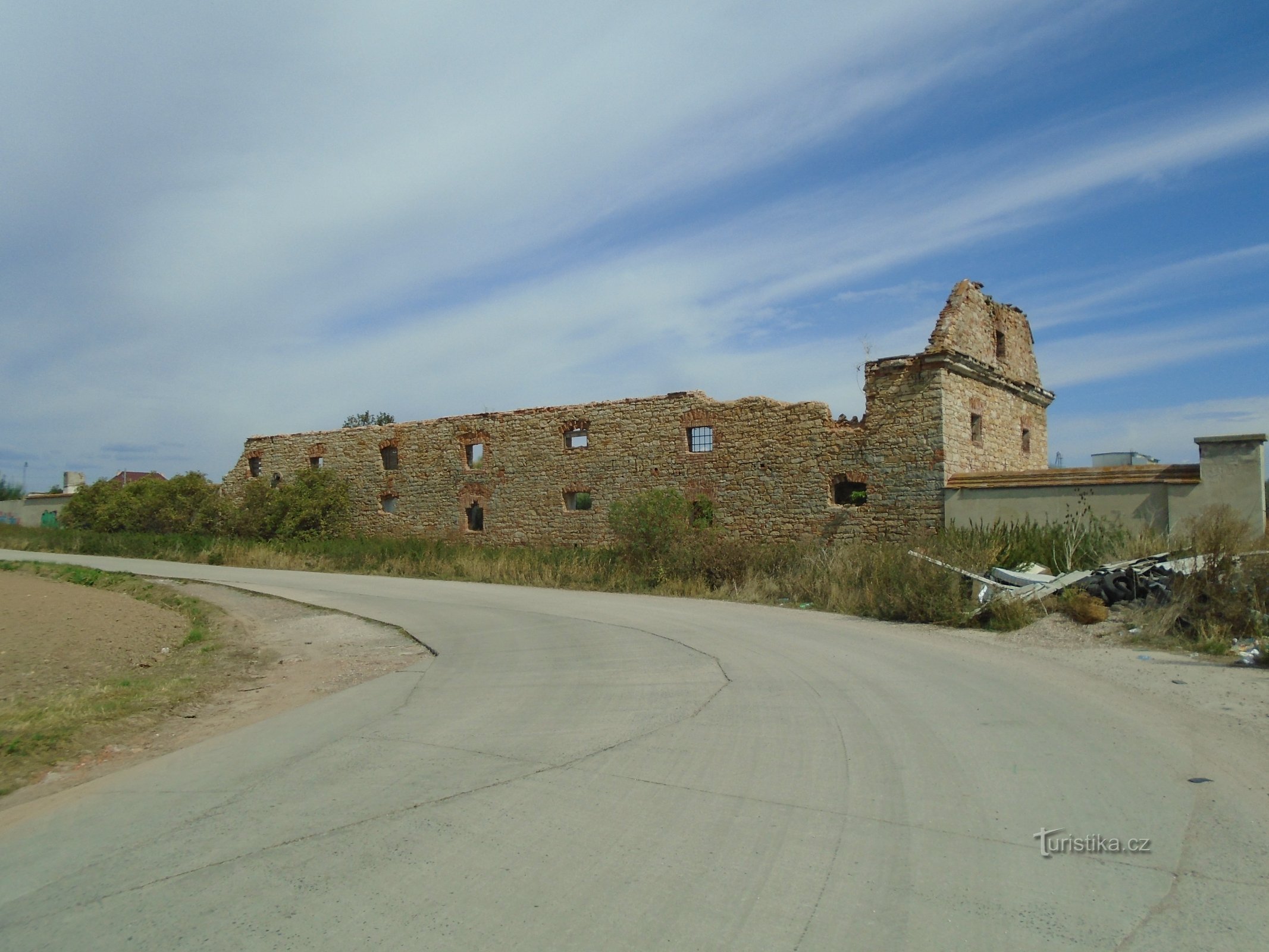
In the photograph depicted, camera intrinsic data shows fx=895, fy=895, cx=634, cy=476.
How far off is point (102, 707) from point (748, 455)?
1796 centimetres

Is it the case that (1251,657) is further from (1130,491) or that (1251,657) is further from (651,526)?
(651,526)

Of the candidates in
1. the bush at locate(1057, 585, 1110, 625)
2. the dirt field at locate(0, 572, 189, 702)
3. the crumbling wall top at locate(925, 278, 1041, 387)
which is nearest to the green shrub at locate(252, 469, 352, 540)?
the dirt field at locate(0, 572, 189, 702)

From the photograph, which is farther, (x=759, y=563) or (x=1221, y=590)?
(x=759, y=563)

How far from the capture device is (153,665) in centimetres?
1129

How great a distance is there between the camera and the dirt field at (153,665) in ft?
24.7

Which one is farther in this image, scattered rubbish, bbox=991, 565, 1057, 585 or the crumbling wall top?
the crumbling wall top

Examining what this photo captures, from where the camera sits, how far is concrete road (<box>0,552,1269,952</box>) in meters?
3.73

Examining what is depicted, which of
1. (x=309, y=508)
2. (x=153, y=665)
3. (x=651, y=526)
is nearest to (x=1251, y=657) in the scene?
(x=153, y=665)

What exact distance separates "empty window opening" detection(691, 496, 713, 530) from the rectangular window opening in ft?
13.9

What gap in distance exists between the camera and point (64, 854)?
Result: 489cm

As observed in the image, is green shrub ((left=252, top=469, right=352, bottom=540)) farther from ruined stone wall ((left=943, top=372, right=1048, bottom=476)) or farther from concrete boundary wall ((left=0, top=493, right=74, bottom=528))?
concrete boundary wall ((left=0, top=493, right=74, bottom=528))

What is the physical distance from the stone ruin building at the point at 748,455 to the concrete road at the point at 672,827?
→ 13.2 m

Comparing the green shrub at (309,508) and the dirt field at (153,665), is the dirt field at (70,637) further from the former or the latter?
the green shrub at (309,508)

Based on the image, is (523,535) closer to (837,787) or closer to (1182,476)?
(1182,476)
